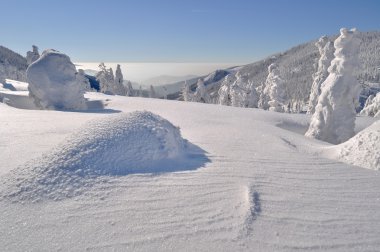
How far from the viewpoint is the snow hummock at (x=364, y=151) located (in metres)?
7.50

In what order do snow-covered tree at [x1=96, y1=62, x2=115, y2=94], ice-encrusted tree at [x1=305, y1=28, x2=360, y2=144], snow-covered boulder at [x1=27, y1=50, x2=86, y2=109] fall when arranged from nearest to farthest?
ice-encrusted tree at [x1=305, y1=28, x2=360, y2=144]
snow-covered boulder at [x1=27, y1=50, x2=86, y2=109]
snow-covered tree at [x1=96, y1=62, x2=115, y2=94]

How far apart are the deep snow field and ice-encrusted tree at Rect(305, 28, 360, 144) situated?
9071mm

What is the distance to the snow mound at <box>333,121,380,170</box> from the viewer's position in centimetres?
750

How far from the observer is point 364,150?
7.91 metres

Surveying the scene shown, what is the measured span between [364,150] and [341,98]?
33.1 ft

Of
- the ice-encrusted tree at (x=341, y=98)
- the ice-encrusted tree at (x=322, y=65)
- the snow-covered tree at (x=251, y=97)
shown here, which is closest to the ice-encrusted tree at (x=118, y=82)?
the snow-covered tree at (x=251, y=97)

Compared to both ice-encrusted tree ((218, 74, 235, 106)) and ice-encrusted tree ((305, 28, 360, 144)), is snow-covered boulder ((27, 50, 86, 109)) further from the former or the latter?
ice-encrusted tree ((218, 74, 235, 106))

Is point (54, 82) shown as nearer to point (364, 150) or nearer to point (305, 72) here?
point (364, 150)

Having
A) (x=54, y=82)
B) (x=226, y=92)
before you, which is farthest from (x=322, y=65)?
(x=54, y=82)

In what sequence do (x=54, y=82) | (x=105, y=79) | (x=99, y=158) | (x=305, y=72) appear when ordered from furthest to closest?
(x=305, y=72)
(x=105, y=79)
(x=54, y=82)
(x=99, y=158)

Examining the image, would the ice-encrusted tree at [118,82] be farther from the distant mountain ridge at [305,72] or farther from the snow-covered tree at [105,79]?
the distant mountain ridge at [305,72]

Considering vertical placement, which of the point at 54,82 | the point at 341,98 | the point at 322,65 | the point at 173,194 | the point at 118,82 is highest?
the point at 322,65

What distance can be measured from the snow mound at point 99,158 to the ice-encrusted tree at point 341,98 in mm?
12241

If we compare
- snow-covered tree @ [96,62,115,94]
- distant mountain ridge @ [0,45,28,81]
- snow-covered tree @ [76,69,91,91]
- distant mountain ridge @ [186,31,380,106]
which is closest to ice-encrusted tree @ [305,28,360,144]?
snow-covered tree @ [76,69,91,91]
